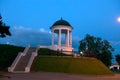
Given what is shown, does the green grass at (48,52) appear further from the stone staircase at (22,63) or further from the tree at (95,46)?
the tree at (95,46)

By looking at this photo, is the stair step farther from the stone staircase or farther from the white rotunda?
the white rotunda

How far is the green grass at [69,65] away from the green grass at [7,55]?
4534 mm

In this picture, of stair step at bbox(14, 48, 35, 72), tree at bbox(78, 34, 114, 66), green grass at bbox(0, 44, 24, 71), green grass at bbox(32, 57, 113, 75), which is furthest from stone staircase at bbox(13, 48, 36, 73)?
tree at bbox(78, 34, 114, 66)

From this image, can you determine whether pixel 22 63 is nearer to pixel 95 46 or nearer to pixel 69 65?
pixel 69 65

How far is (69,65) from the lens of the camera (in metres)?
40.2

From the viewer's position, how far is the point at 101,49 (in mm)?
68750

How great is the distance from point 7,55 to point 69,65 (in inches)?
484

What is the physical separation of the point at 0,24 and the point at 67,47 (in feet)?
91.5

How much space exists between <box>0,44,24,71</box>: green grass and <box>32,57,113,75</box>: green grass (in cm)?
453

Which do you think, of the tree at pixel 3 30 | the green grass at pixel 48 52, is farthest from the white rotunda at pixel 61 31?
the tree at pixel 3 30

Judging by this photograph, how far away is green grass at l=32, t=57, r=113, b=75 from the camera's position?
38.9 metres

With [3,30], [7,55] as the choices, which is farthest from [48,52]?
[3,30]

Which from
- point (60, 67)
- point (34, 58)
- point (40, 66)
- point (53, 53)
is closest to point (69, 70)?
point (60, 67)

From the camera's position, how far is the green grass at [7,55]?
139ft
